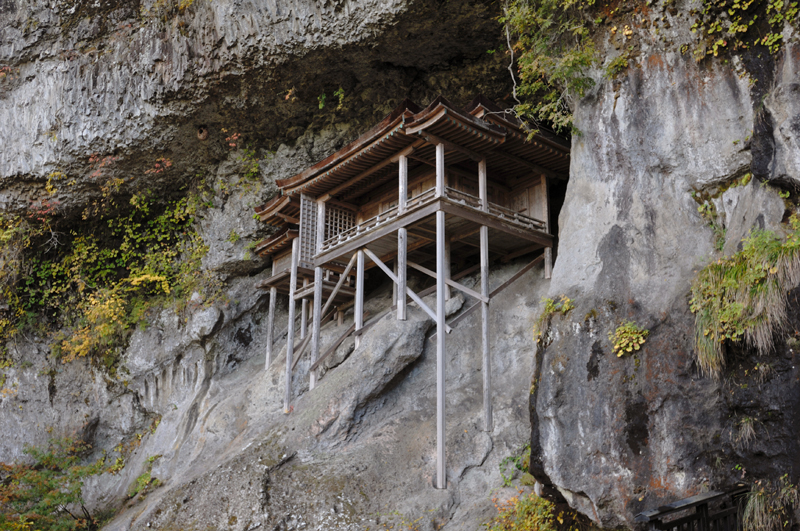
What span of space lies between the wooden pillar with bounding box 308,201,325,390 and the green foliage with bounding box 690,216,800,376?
9394 mm

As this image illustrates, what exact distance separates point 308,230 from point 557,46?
7.78 metres

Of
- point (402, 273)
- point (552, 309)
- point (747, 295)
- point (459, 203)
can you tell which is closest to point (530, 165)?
point (459, 203)

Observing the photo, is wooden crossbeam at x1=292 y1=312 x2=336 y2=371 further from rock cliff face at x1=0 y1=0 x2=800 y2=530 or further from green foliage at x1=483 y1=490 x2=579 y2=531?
A: green foliage at x1=483 y1=490 x2=579 y2=531

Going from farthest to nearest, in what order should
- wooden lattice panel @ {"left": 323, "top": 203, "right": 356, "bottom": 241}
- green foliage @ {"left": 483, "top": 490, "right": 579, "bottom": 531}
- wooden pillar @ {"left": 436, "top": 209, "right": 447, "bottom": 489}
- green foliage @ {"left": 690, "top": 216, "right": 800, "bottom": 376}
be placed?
wooden lattice panel @ {"left": 323, "top": 203, "right": 356, "bottom": 241} < wooden pillar @ {"left": 436, "top": 209, "right": 447, "bottom": 489} < green foliage @ {"left": 483, "top": 490, "right": 579, "bottom": 531} < green foliage @ {"left": 690, "top": 216, "right": 800, "bottom": 376}

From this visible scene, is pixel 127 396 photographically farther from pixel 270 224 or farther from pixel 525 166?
pixel 525 166

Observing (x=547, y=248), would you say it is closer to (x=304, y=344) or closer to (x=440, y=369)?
(x=440, y=369)

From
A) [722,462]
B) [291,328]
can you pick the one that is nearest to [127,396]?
[291,328]

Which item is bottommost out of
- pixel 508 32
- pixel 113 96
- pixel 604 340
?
pixel 604 340

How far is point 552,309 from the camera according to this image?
973 centimetres

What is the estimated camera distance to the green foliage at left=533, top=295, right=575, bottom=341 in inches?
376

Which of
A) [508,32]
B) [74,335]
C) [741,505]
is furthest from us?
[74,335]

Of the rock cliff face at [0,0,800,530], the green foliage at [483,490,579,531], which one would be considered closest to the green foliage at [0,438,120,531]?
the rock cliff face at [0,0,800,530]

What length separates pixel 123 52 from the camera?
1817cm

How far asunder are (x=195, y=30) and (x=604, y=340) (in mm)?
13526
